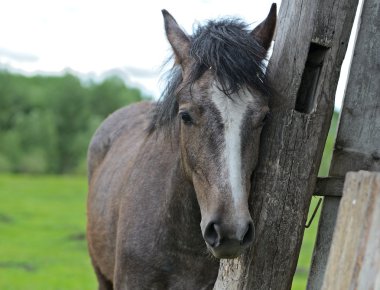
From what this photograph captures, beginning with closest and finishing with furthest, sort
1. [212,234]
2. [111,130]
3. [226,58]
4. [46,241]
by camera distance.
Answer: [212,234], [226,58], [111,130], [46,241]

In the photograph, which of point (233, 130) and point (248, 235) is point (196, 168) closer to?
point (233, 130)

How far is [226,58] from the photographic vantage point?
338 cm

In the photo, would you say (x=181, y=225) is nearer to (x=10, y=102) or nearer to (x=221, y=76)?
(x=221, y=76)

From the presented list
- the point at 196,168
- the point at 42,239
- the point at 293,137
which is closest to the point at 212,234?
the point at 196,168

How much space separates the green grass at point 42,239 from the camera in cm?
1229

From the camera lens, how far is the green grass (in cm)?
1229

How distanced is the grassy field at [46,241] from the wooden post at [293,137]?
5.35m

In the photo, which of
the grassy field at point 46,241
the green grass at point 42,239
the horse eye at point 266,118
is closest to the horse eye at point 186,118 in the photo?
the horse eye at point 266,118

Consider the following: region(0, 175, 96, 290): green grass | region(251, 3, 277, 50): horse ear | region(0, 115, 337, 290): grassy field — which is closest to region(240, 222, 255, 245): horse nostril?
region(251, 3, 277, 50): horse ear

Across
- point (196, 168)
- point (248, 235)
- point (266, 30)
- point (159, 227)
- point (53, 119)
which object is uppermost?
point (266, 30)

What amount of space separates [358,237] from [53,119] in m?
45.9

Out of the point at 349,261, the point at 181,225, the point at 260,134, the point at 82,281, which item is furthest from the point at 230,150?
the point at 82,281

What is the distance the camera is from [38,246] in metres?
17.4

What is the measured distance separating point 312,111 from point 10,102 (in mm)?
47076
